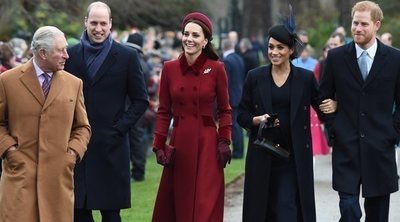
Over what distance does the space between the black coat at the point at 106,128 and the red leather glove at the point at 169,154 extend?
1.26ft

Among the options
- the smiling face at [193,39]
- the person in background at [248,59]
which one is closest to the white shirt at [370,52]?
the smiling face at [193,39]

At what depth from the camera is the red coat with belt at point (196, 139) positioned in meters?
9.82

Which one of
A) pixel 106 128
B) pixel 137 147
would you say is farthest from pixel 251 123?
pixel 137 147

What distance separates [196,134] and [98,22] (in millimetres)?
1238

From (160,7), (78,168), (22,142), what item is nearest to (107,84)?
(78,168)

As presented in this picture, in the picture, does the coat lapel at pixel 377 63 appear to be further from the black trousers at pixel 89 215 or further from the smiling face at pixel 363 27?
the black trousers at pixel 89 215

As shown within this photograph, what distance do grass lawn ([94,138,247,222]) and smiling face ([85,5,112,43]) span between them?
3267 millimetres

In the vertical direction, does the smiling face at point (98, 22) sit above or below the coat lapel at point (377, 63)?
above

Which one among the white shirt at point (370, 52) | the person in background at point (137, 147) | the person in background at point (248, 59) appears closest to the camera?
the white shirt at point (370, 52)

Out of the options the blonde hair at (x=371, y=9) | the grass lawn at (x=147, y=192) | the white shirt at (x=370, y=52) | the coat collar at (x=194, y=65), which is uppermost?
the blonde hair at (x=371, y=9)

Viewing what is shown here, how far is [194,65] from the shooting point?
986 centimetres

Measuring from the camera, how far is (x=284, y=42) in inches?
385

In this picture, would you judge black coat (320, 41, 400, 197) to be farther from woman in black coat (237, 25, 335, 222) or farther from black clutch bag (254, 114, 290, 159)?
black clutch bag (254, 114, 290, 159)

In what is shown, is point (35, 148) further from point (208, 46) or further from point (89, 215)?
point (208, 46)
